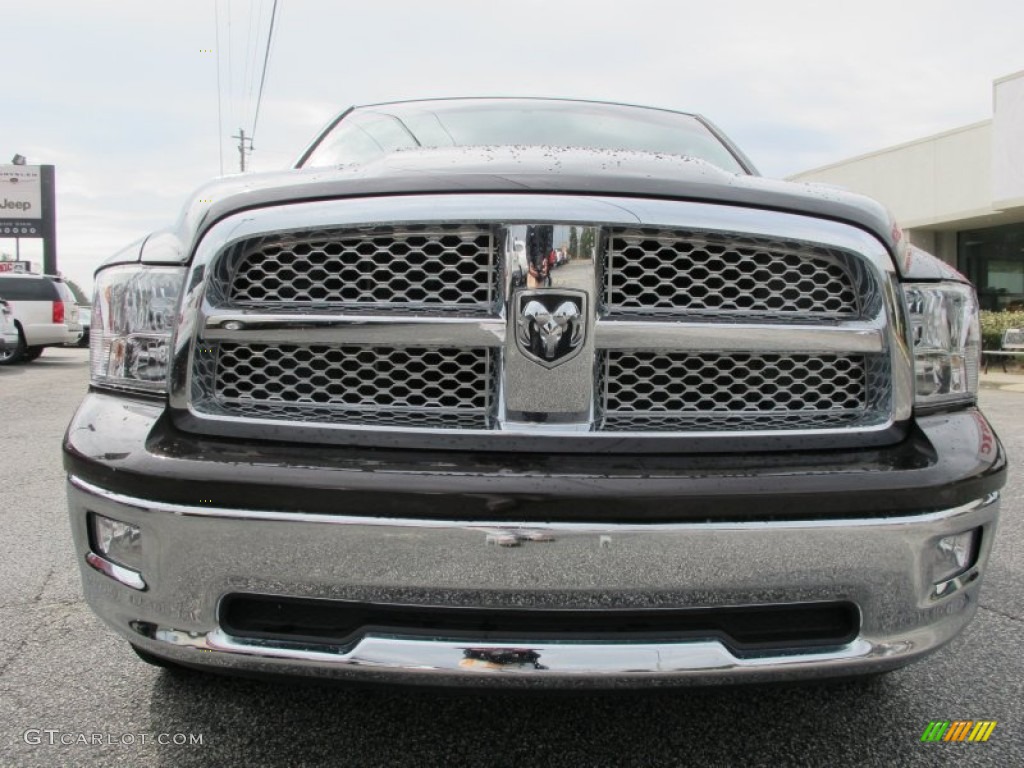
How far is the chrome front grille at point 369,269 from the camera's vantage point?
5.13ft

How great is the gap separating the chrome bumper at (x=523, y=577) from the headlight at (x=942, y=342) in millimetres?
328

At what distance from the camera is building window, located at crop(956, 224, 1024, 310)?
2108 centimetres

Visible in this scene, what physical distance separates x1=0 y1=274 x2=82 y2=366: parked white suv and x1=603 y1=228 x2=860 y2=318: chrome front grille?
688 inches

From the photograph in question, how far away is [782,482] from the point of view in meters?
1.45

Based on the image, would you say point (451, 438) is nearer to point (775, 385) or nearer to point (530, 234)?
point (530, 234)

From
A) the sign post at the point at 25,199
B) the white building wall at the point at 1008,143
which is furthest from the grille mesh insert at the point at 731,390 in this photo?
the sign post at the point at 25,199

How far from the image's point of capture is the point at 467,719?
194 centimetres

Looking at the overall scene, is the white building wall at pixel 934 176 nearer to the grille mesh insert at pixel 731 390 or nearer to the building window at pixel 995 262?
the building window at pixel 995 262

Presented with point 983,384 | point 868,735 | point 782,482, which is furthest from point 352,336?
point 983,384

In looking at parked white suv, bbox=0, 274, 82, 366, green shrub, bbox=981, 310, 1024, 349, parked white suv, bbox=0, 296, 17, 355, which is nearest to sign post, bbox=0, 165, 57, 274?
parked white suv, bbox=0, 274, 82, 366

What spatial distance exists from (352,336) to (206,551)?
0.48 meters

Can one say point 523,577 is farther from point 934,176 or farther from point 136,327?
point 934,176

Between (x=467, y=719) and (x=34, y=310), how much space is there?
17662 mm

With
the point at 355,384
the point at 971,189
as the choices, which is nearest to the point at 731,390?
the point at 355,384
